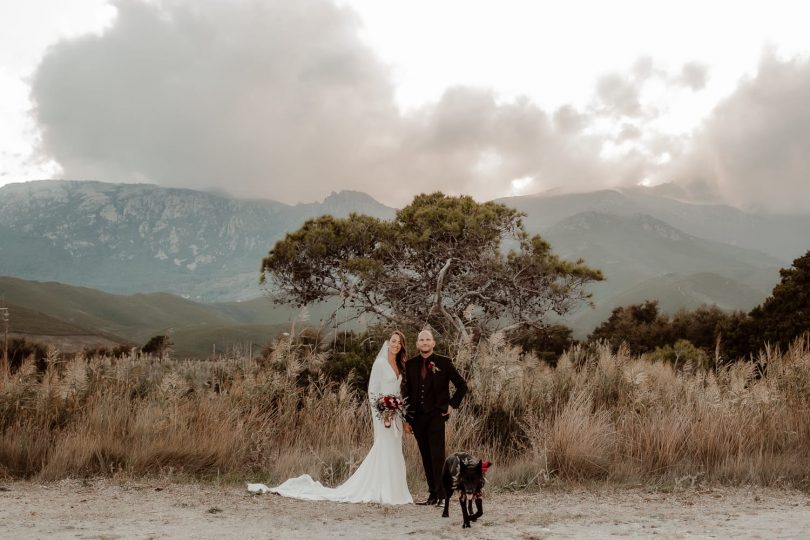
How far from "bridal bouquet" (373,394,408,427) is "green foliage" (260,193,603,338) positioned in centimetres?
1377

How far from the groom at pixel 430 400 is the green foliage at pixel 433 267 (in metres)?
13.7

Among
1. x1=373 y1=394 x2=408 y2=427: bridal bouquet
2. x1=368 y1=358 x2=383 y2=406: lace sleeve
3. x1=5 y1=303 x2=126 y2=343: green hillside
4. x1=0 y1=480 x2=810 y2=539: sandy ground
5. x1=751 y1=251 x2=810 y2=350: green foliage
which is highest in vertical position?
x1=751 y1=251 x2=810 y2=350: green foliage

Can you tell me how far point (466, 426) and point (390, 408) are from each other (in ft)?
6.82

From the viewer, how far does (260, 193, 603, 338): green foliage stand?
850 inches

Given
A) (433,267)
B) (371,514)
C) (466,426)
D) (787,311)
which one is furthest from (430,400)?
(787,311)

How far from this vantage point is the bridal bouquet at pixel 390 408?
7031 millimetres

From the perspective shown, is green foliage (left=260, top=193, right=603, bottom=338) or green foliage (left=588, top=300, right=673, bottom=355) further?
Answer: green foliage (left=588, top=300, right=673, bottom=355)

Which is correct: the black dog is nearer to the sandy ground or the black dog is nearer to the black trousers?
the sandy ground

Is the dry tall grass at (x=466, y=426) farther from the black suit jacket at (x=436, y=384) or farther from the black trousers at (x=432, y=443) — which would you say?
the black suit jacket at (x=436, y=384)

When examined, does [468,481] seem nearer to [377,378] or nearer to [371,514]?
[371,514]

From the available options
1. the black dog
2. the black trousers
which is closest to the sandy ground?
the black dog

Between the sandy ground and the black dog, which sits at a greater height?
the black dog

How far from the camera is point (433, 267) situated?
2220 cm

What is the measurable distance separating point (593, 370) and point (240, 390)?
601 cm
